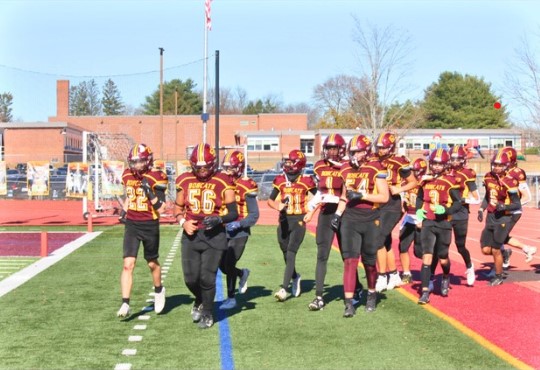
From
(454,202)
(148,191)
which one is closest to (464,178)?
(454,202)

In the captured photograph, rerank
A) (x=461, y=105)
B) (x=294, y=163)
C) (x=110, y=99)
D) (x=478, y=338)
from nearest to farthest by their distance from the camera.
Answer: (x=478, y=338), (x=294, y=163), (x=110, y=99), (x=461, y=105)

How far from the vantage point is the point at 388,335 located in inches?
283

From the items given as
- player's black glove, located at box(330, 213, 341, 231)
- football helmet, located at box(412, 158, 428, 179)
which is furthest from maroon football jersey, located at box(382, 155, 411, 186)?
player's black glove, located at box(330, 213, 341, 231)

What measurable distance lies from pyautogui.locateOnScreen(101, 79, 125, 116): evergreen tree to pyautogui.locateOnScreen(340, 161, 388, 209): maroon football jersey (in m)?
32.7

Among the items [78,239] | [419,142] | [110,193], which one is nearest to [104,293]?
[78,239]

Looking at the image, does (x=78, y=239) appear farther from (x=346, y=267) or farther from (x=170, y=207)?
(x=346, y=267)

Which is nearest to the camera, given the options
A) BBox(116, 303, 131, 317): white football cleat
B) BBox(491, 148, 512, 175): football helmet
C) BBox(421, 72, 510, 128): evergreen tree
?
BBox(116, 303, 131, 317): white football cleat

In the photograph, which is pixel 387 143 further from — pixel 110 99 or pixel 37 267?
pixel 110 99

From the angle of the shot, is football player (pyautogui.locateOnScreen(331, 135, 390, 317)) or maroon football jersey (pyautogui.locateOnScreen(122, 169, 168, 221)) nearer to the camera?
maroon football jersey (pyautogui.locateOnScreen(122, 169, 168, 221))

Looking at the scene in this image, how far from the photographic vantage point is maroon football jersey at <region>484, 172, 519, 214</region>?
10.7m

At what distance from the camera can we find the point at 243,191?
29.8ft

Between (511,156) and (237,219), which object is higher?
(511,156)

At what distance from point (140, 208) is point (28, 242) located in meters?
9.97

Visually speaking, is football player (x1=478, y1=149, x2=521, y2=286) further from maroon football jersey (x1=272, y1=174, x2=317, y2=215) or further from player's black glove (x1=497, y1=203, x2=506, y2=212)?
maroon football jersey (x1=272, y1=174, x2=317, y2=215)
